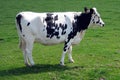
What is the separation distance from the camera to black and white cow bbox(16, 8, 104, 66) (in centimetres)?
1412

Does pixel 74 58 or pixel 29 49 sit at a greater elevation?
pixel 29 49

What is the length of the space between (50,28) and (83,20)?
150 centimetres

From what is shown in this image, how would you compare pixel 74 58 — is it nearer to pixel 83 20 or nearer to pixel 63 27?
pixel 83 20

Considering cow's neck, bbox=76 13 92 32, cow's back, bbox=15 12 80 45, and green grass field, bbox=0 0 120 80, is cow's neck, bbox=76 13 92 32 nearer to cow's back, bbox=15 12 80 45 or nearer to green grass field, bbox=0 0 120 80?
cow's back, bbox=15 12 80 45

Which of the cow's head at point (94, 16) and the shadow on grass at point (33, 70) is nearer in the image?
the shadow on grass at point (33, 70)

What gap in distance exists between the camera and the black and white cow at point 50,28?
46.3ft

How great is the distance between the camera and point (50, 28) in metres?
14.4

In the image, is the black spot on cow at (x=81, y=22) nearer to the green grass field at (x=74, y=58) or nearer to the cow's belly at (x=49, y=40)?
the cow's belly at (x=49, y=40)

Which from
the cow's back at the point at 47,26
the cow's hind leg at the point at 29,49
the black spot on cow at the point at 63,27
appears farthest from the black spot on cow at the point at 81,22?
the cow's hind leg at the point at 29,49

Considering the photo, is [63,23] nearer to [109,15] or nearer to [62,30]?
[62,30]

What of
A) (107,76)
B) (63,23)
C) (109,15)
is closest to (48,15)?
(63,23)

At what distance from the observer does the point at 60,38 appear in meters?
14.5

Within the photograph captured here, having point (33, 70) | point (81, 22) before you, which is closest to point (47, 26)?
A: point (81, 22)

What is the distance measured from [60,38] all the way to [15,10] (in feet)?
72.1
